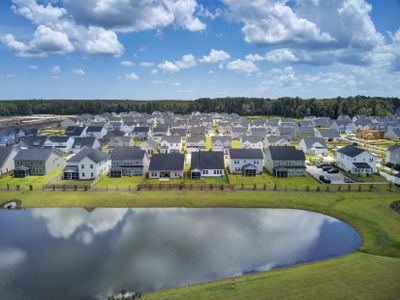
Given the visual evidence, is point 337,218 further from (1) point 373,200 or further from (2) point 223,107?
(2) point 223,107

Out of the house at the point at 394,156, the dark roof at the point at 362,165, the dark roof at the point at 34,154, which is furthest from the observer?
the house at the point at 394,156

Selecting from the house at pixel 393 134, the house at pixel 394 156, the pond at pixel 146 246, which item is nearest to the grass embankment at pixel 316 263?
the pond at pixel 146 246

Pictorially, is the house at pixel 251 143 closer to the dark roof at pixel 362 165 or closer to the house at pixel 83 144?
the dark roof at pixel 362 165

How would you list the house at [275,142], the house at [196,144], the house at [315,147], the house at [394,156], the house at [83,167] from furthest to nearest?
the house at [196,144]
the house at [275,142]
the house at [315,147]
the house at [394,156]
the house at [83,167]

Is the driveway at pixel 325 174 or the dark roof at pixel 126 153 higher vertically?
the dark roof at pixel 126 153

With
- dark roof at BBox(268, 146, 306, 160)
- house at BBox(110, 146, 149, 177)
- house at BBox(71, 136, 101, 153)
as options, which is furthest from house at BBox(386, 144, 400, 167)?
house at BBox(71, 136, 101, 153)

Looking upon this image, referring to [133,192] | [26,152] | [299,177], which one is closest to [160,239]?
[133,192]

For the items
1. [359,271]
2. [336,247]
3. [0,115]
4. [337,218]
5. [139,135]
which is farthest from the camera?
[0,115]
